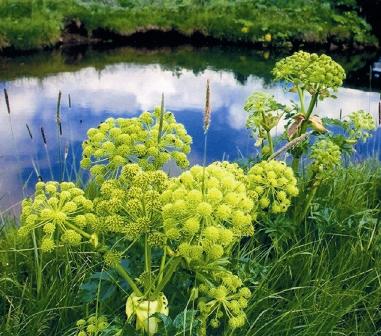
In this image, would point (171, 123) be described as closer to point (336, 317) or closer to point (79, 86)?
point (336, 317)

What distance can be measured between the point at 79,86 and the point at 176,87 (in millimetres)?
1930

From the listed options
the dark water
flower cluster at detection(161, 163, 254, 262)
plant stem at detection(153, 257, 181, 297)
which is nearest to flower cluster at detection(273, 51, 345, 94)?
flower cluster at detection(161, 163, 254, 262)

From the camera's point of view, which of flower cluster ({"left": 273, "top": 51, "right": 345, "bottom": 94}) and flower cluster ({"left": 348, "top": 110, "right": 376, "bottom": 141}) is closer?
flower cluster ({"left": 273, "top": 51, "right": 345, "bottom": 94})

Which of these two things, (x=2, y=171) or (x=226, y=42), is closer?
(x=2, y=171)

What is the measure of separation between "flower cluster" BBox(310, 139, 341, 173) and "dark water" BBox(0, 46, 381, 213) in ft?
11.9

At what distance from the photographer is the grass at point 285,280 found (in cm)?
267

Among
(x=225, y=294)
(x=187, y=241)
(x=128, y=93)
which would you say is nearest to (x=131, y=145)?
(x=187, y=241)

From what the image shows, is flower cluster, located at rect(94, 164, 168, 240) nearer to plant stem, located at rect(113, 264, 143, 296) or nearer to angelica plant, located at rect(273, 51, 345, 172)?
plant stem, located at rect(113, 264, 143, 296)

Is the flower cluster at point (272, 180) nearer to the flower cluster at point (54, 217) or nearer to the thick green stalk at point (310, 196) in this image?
the flower cluster at point (54, 217)

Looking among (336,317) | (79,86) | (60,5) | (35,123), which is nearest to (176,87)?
(79,86)

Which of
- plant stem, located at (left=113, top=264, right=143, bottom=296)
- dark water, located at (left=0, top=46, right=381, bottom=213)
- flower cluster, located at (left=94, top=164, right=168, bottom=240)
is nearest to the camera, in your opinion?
flower cluster, located at (left=94, top=164, right=168, bottom=240)

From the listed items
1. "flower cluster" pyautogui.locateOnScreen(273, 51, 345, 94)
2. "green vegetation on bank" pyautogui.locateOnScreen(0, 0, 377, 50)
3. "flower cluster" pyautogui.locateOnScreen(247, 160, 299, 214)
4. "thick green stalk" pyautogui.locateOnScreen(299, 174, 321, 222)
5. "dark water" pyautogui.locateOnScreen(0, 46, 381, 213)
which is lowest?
"dark water" pyautogui.locateOnScreen(0, 46, 381, 213)

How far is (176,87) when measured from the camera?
38.3 ft

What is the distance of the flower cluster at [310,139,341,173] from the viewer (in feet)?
10.5
